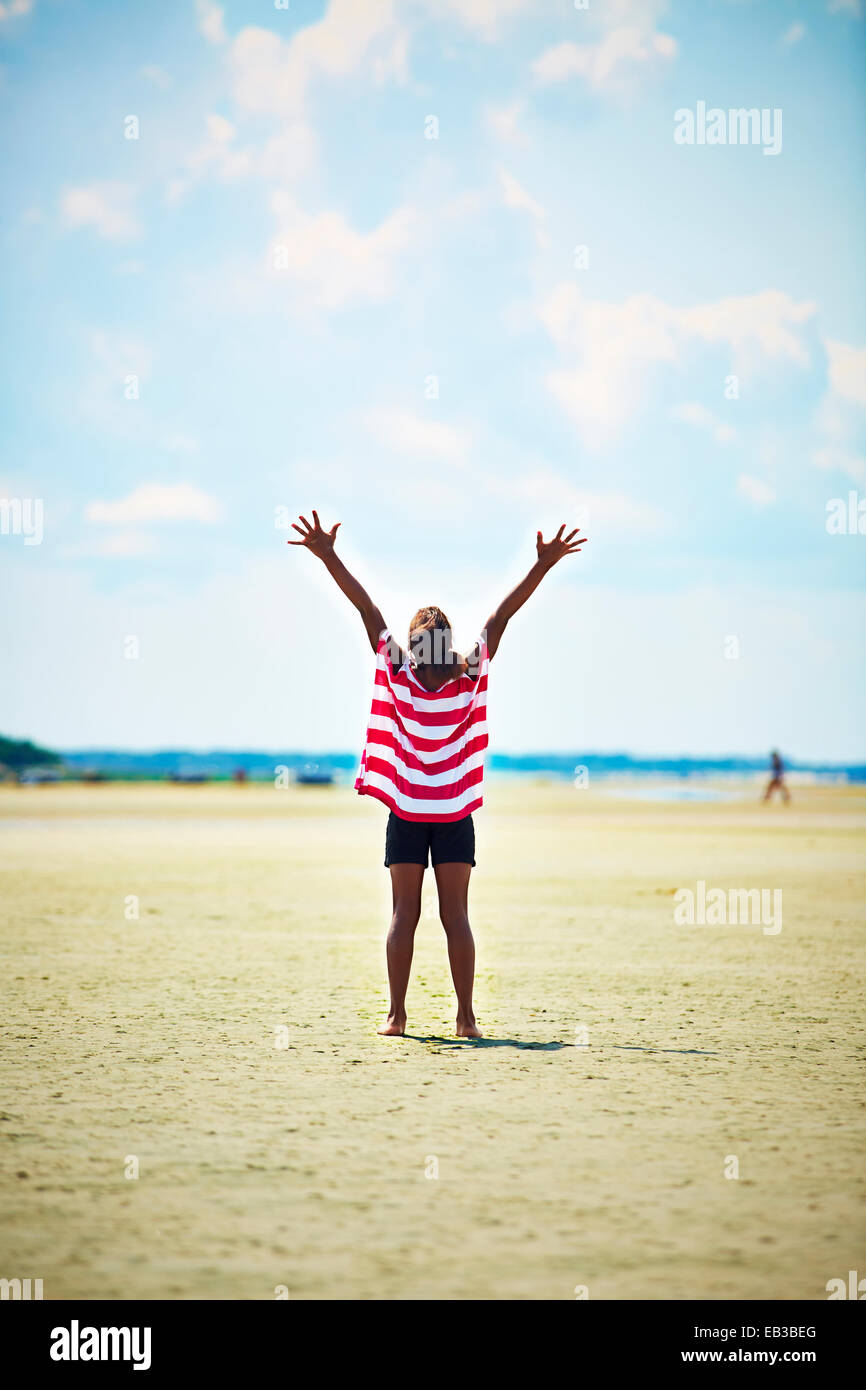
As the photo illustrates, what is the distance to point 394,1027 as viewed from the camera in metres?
7.10

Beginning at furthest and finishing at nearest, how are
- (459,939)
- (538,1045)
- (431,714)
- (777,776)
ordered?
(777,776)
(431,714)
(459,939)
(538,1045)

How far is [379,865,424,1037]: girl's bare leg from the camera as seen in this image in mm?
7066

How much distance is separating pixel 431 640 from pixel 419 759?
2.24ft

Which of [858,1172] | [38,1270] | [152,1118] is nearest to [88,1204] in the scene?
[38,1270]

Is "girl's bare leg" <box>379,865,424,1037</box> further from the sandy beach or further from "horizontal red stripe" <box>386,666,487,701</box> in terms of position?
"horizontal red stripe" <box>386,666,487,701</box>

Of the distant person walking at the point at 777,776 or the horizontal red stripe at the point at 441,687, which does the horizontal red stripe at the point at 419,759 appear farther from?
the distant person walking at the point at 777,776

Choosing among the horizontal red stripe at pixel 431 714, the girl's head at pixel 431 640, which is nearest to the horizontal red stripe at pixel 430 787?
the horizontal red stripe at pixel 431 714

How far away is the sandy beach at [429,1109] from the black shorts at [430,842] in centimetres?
99

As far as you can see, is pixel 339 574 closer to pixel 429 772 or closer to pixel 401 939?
pixel 429 772

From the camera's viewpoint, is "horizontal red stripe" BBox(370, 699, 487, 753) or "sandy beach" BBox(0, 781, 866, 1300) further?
"horizontal red stripe" BBox(370, 699, 487, 753)

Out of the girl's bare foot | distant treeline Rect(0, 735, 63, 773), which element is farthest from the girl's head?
distant treeline Rect(0, 735, 63, 773)

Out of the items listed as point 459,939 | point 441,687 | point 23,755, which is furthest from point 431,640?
point 23,755

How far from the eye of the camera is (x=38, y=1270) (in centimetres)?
363

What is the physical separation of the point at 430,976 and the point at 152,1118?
4.40m
